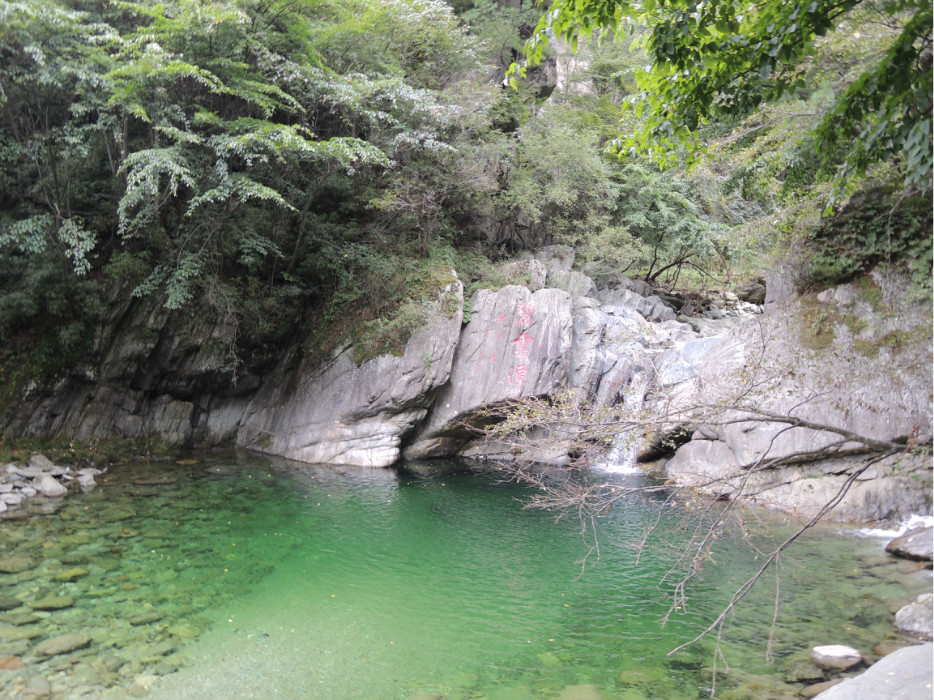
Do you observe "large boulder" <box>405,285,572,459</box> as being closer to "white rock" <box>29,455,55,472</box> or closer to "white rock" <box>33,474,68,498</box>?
"white rock" <box>33,474,68,498</box>

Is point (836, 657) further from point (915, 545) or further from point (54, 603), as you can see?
point (54, 603)

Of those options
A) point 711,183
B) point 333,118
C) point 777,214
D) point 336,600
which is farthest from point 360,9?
point 336,600

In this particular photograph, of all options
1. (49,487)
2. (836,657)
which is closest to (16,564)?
(49,487)

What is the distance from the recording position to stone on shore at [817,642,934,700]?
145 inches

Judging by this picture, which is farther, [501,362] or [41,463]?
[501,362]

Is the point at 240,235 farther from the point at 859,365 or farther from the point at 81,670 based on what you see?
the point at 859,365

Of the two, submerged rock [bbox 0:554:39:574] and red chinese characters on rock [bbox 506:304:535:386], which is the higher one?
red chinese characters on rock [bbox 506:304:535:386]

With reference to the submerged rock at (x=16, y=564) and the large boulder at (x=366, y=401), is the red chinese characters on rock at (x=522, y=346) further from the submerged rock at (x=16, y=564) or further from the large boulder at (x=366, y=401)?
the submerged rock at (x=16, y=564)

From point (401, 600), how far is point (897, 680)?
502cm

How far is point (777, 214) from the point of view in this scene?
1095 centimetres

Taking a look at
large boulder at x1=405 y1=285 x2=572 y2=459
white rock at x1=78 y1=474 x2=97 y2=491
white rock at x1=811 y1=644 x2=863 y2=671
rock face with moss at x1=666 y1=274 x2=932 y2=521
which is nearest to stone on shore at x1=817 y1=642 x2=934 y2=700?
white rock at x1=811 y1=644 x2=863 y2=671

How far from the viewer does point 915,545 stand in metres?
7.81

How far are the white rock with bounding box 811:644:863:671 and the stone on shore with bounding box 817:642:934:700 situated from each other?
4.56ft

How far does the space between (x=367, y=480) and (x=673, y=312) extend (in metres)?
12.0
